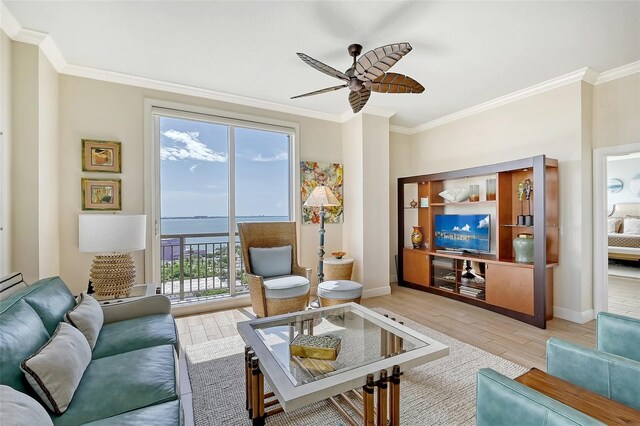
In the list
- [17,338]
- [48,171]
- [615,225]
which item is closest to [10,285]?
[17,338]

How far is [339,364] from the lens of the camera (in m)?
1.57

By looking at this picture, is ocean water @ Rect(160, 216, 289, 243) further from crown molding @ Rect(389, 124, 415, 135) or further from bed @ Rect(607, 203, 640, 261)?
bed @ Rect(607, 203, 640, 261)

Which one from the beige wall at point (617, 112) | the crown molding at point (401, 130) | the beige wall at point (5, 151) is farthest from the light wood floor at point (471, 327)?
the crown molding at point (401, 130)

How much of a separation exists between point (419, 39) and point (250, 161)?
2.53 meters

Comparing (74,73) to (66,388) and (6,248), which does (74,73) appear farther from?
Answer: (66,388)

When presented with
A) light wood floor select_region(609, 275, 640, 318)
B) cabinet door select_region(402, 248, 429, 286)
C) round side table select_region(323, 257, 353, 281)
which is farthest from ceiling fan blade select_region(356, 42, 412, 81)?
light wood floor select_region(609, 275, 640, 318)

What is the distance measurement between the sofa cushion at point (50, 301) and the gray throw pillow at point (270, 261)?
1.75 metres

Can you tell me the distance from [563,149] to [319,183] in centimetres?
300

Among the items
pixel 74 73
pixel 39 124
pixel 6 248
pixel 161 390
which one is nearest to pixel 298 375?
pixel 161 390

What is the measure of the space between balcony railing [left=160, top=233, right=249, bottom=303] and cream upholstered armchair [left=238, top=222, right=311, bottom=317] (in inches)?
20.9

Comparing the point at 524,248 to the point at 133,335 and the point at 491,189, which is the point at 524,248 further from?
the point at 133,335

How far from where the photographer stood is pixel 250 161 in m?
4.09

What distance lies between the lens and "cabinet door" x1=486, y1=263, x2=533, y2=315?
3.20 metres

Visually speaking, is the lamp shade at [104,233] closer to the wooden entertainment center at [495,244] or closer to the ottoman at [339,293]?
the ottoman at [339,293]
